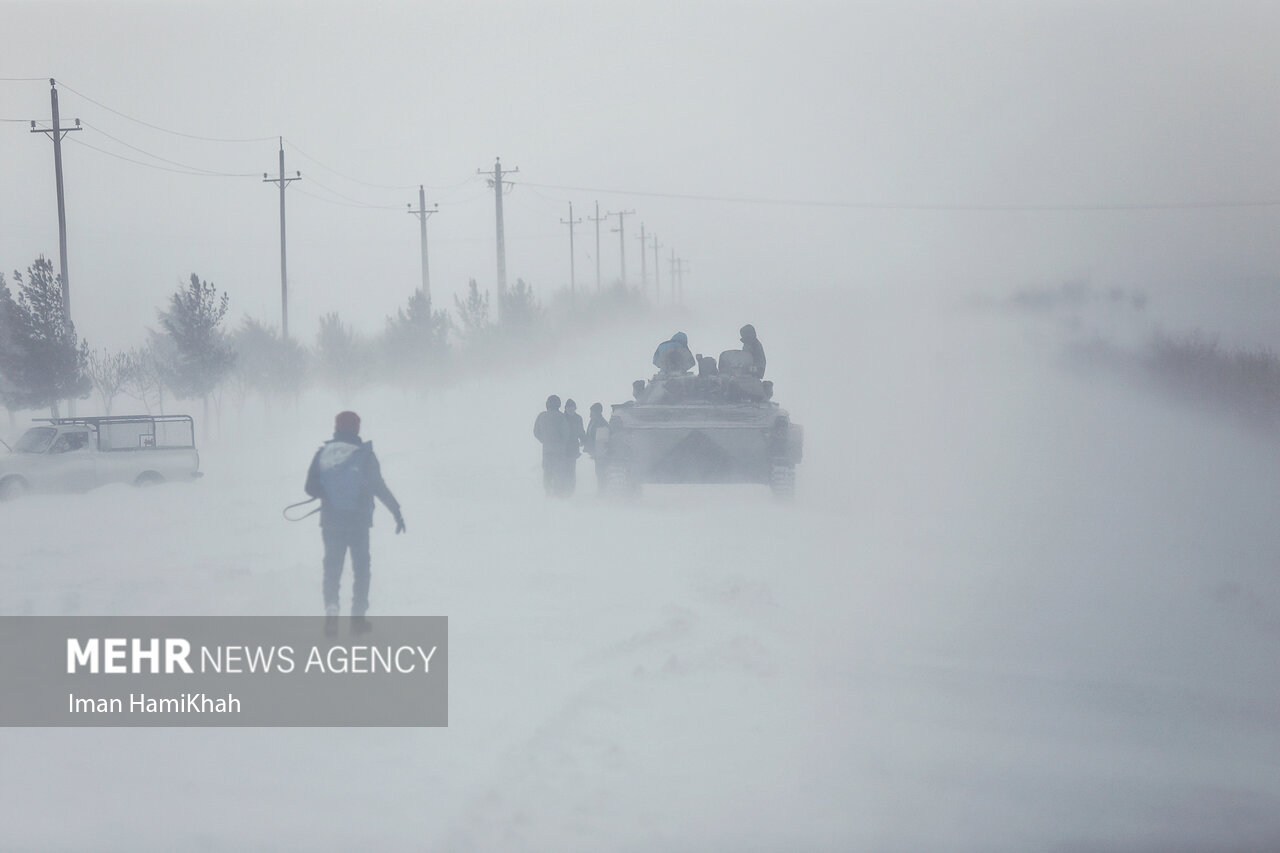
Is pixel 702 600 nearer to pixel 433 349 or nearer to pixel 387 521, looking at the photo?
pixel 387 521

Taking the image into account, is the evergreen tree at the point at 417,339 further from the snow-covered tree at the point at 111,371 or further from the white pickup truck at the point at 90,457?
the white pickup truck at the point at 90,457

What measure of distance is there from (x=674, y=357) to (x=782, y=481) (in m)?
3.15

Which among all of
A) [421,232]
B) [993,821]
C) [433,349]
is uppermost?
[421,232]

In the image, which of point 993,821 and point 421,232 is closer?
point 993,821

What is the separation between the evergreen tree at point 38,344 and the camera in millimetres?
25750

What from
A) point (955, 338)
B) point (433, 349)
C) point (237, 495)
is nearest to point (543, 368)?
point (433, 349)

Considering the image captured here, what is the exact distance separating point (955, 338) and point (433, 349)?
2053 cm

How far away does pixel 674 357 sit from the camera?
17.2 m

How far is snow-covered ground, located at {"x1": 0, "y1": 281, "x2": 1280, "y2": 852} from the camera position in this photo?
531 cm

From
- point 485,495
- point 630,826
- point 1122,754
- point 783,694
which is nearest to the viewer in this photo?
point 630,826

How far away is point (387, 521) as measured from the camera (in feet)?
46.5

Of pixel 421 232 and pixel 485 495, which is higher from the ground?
pixel 421 232

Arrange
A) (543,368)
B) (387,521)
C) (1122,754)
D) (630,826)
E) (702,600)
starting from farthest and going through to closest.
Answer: (543,368), (387,521), (702,600), (1122,754), (630,826)

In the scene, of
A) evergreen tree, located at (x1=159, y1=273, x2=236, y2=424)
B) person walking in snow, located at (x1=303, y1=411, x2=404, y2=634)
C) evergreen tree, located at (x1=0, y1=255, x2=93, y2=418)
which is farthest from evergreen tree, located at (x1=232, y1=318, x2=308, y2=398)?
person walking in snow, located at (x1=303, y1=411, x2=404, y2=634)
